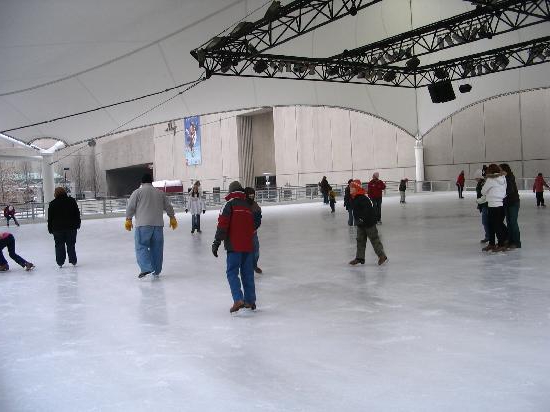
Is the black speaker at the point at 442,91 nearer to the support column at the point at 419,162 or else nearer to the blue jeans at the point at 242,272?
the support column at the point at 419,162

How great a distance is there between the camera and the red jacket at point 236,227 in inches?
218

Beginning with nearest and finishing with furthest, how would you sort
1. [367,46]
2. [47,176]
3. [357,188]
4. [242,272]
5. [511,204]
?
1. [242,272]
2. [357,188]
3. [511,204]
4. [367,46]
5. [47,176]

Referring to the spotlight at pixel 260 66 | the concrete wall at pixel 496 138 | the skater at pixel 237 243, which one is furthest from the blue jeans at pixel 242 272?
the concrete wall at pixel 496 138

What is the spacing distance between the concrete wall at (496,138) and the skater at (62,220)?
98.9 feet

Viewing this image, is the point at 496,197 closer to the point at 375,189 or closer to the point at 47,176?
the point at 375,189

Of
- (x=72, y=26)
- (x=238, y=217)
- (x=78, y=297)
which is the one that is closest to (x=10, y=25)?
(x=72, y=26)

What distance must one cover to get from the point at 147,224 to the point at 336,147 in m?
36.6

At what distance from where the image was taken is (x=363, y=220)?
839cm

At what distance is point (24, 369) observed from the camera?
4.12 metres

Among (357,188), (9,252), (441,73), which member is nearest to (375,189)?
(357,188)

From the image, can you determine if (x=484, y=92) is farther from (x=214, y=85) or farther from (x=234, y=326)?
(x=234, y=326)

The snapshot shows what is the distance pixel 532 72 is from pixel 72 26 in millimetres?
20281

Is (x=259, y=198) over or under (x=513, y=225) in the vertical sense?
under

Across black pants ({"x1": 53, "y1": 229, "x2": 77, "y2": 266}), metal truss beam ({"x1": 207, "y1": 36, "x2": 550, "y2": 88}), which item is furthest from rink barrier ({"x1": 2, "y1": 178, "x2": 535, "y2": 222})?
black pants ({"x1": 53, "y1": 229, "x2": 77, "y2": 266})
